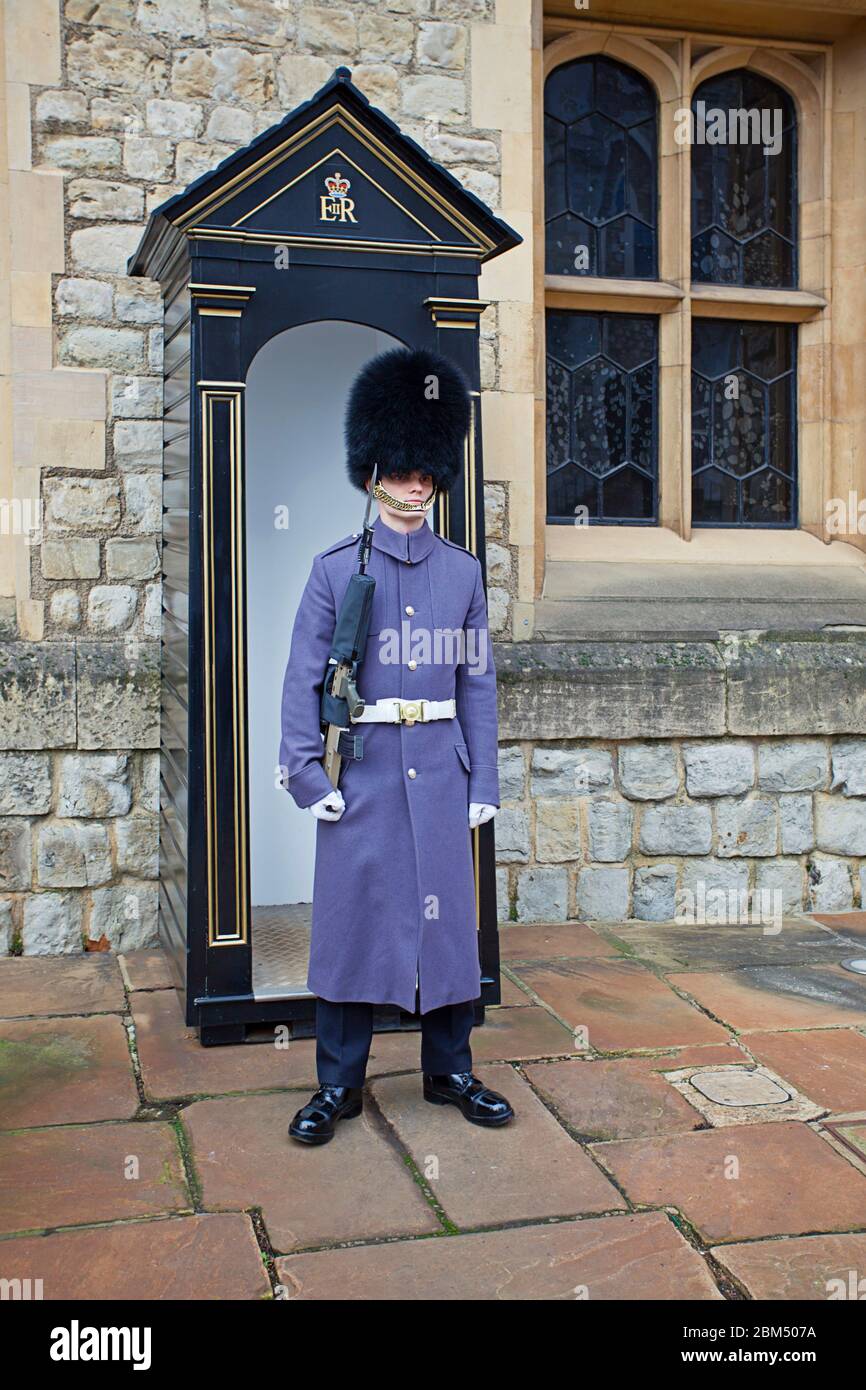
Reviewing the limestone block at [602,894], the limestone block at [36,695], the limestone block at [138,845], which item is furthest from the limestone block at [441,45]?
the limestone block at [602,894]

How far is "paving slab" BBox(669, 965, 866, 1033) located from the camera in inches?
142

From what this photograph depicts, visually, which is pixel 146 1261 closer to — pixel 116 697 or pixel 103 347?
pixel 116 697

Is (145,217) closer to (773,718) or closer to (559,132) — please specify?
(559,132)

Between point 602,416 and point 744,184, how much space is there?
3.53ft

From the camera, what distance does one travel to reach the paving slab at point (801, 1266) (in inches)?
88.0

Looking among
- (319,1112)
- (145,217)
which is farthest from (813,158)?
(319,1112)

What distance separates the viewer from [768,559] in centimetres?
501

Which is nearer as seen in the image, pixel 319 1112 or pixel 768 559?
pixel 319 1112

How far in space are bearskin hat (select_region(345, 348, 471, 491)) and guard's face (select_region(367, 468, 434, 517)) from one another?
0.01m

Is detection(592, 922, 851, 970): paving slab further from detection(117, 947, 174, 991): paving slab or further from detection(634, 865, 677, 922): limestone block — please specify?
detection(117, 947, 174, 991): paving slab

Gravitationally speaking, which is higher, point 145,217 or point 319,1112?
point 145,217

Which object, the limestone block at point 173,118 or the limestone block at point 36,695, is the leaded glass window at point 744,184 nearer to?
the limestone block at point 173,118

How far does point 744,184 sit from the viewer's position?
202 inches

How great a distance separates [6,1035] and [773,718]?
8.95ft
